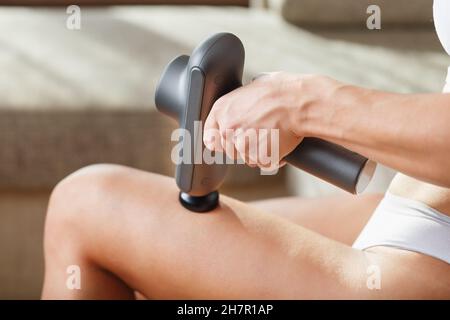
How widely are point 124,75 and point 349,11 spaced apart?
64 centimetres

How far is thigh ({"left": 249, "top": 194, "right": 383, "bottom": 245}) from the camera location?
0.92 metres

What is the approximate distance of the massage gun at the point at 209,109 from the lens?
69 centimetres

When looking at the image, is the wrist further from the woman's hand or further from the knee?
the knee

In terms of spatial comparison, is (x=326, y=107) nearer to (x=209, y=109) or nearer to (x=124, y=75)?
(x=209, y=109)

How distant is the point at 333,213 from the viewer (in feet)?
3.04

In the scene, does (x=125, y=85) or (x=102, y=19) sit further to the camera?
(x=102, y=19)

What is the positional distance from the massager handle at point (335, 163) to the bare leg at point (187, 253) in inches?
4.0

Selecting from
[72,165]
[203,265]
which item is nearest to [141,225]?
[203,265]

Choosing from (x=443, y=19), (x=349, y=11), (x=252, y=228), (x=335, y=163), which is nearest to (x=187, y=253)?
(x=252, y=228)

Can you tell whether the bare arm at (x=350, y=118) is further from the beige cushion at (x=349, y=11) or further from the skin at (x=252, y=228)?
the beige cushion at (x=349, y=11)

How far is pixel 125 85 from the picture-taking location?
1407 millimetres

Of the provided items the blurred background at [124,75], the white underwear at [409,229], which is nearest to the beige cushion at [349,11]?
the blurred background at [124,75]

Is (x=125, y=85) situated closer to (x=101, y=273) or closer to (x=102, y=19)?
(x=102, y=19)

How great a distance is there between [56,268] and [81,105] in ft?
1.88
